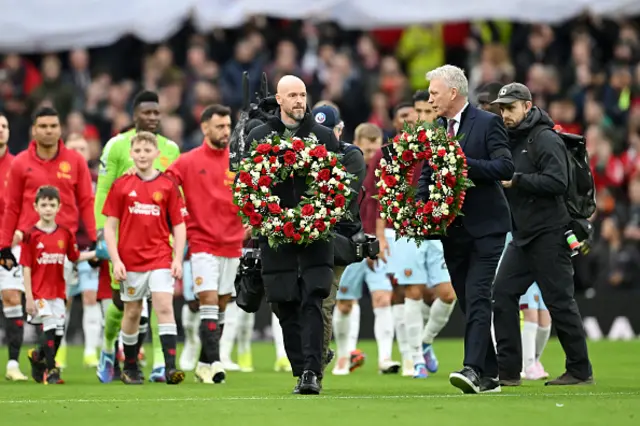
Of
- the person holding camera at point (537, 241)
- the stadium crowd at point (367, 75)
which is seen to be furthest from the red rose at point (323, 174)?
the stadium crowd at point (367, 75)

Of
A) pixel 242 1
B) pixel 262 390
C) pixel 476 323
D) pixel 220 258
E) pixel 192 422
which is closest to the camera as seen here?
pixel 192 422

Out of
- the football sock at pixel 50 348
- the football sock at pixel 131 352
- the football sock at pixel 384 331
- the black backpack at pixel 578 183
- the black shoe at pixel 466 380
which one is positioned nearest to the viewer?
the black shoe at pixel 466 380

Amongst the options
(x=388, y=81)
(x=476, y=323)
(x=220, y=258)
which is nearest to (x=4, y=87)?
(x=388, y=81)

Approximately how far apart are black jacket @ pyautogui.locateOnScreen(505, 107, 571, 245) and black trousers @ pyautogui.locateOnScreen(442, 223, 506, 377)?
1.33m

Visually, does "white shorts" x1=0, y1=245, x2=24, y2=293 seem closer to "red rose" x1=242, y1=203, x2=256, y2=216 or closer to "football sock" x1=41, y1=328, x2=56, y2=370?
"football sock" x1=41, y1=328, x2=56, y2=370

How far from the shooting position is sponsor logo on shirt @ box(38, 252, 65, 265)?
1656 cm

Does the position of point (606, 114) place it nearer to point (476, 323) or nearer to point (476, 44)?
point (476, 44)

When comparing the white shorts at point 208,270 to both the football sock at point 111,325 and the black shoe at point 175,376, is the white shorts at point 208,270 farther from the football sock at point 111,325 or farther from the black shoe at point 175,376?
the black shoe at point 175,376

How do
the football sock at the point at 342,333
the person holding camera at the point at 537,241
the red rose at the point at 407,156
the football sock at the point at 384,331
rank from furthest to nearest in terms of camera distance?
the football sock at the point at 342,333 < the football sock at the point at 384,331 < the person holding camera at the point at 537,241 < the red rose at the point at 407,156

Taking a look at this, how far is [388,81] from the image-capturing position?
2831 cm

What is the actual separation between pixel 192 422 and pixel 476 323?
3.14m

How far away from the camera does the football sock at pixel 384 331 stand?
1798 centimetres

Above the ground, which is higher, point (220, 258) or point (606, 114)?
point (606, 114)

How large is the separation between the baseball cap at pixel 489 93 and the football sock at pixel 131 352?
4602 millimetres
